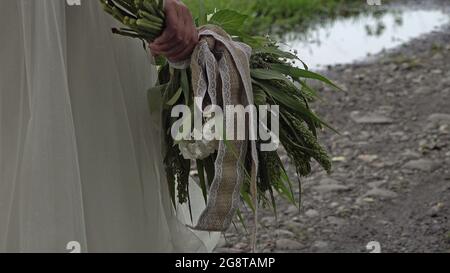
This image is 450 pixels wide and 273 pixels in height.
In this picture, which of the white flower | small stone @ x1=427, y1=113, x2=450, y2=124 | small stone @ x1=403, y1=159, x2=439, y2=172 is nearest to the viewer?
the white flower

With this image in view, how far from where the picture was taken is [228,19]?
183 centimetres

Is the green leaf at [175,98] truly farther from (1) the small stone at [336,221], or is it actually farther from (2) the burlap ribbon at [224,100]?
(1) the small stone at [336,221]

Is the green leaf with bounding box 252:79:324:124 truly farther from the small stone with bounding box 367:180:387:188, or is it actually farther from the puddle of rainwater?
the puddle of rainwater

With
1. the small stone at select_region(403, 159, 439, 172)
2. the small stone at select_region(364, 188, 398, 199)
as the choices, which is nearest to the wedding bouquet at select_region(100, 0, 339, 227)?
the small stone at select_region(364, 188, 398, 199)

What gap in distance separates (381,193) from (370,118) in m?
0.81

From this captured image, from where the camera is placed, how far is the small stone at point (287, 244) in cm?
319

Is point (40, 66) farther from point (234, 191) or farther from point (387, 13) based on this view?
point (387, 13)

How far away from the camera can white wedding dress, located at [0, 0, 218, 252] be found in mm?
1533

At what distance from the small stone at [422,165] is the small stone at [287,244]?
31.5 inches

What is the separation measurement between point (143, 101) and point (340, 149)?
2318mm

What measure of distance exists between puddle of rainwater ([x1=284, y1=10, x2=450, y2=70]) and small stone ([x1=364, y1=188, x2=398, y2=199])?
160 centimetres

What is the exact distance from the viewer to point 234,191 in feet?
5.30

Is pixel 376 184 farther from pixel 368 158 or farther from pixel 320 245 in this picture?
pixel 320 245

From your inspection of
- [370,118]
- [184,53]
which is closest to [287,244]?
[370,118]
